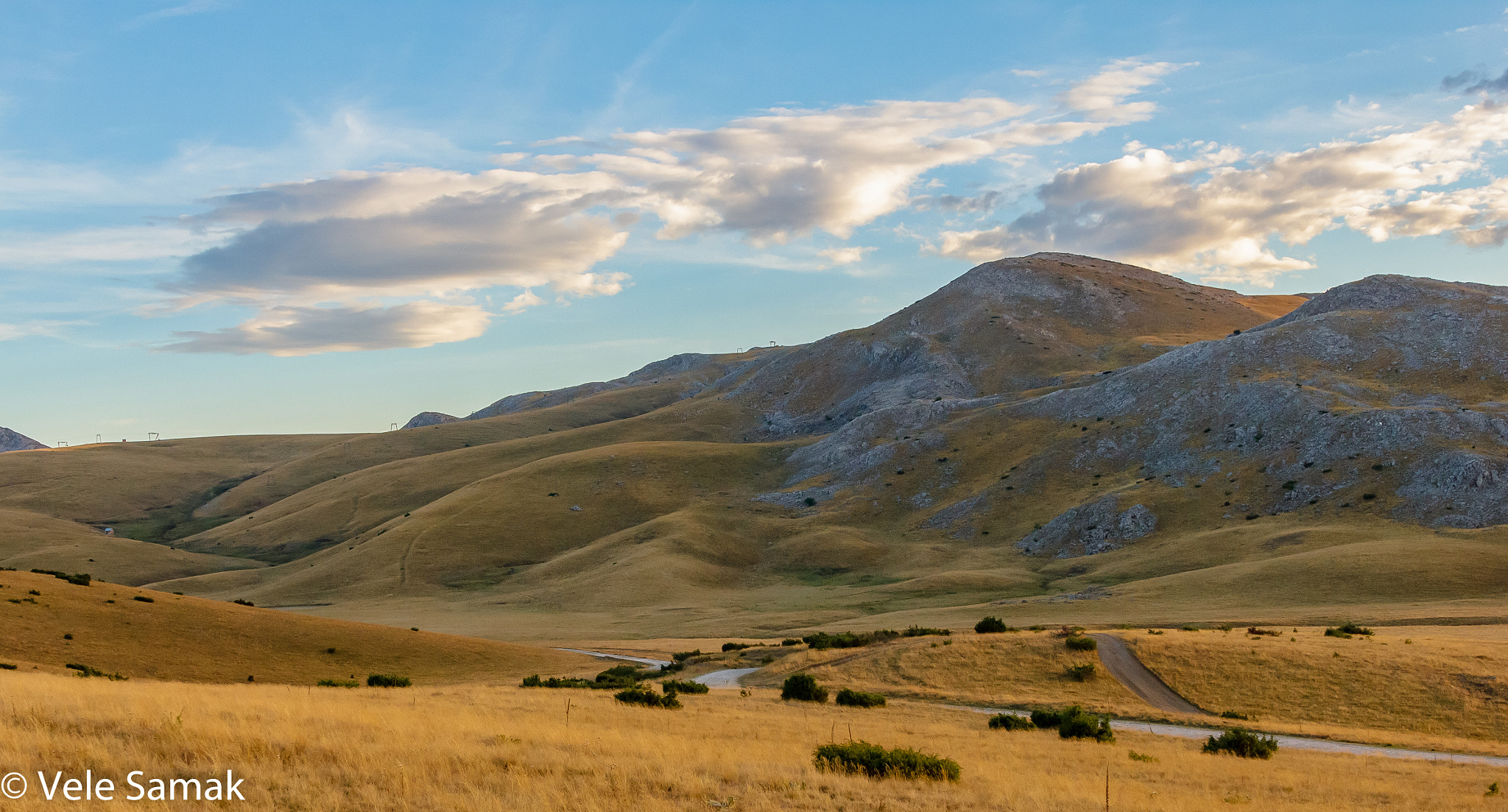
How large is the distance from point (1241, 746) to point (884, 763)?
1725 cm

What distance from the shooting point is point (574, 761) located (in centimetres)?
1892

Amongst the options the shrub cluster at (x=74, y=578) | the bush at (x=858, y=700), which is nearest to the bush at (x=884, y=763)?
the bush at (x=858, y=700)

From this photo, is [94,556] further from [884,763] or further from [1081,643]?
[884,763]

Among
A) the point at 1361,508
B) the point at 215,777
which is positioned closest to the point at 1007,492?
the point at 1361,508

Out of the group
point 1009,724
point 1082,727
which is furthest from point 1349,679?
point 1009,724

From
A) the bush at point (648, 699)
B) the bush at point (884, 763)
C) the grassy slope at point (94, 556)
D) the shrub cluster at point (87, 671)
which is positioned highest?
the bush at point (884, 763)

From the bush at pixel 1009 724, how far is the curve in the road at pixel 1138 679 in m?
11.2

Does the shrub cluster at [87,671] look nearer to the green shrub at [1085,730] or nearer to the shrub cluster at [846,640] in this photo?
the shrub cluster at [846,640]

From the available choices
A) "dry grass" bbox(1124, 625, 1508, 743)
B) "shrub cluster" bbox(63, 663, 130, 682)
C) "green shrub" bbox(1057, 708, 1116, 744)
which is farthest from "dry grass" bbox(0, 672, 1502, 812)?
"dry grass" bbox(1124, 625, 1508, 743)

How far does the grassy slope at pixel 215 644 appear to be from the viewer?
4869cm

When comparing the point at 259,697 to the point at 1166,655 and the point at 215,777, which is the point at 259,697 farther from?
the point at 1166,655

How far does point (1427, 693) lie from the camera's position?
43281 mm

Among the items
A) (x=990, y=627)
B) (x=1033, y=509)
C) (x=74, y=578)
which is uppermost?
(x=74, y=578)

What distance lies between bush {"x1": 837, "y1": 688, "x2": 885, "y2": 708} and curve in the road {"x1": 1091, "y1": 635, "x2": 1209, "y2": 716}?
45.2ft
